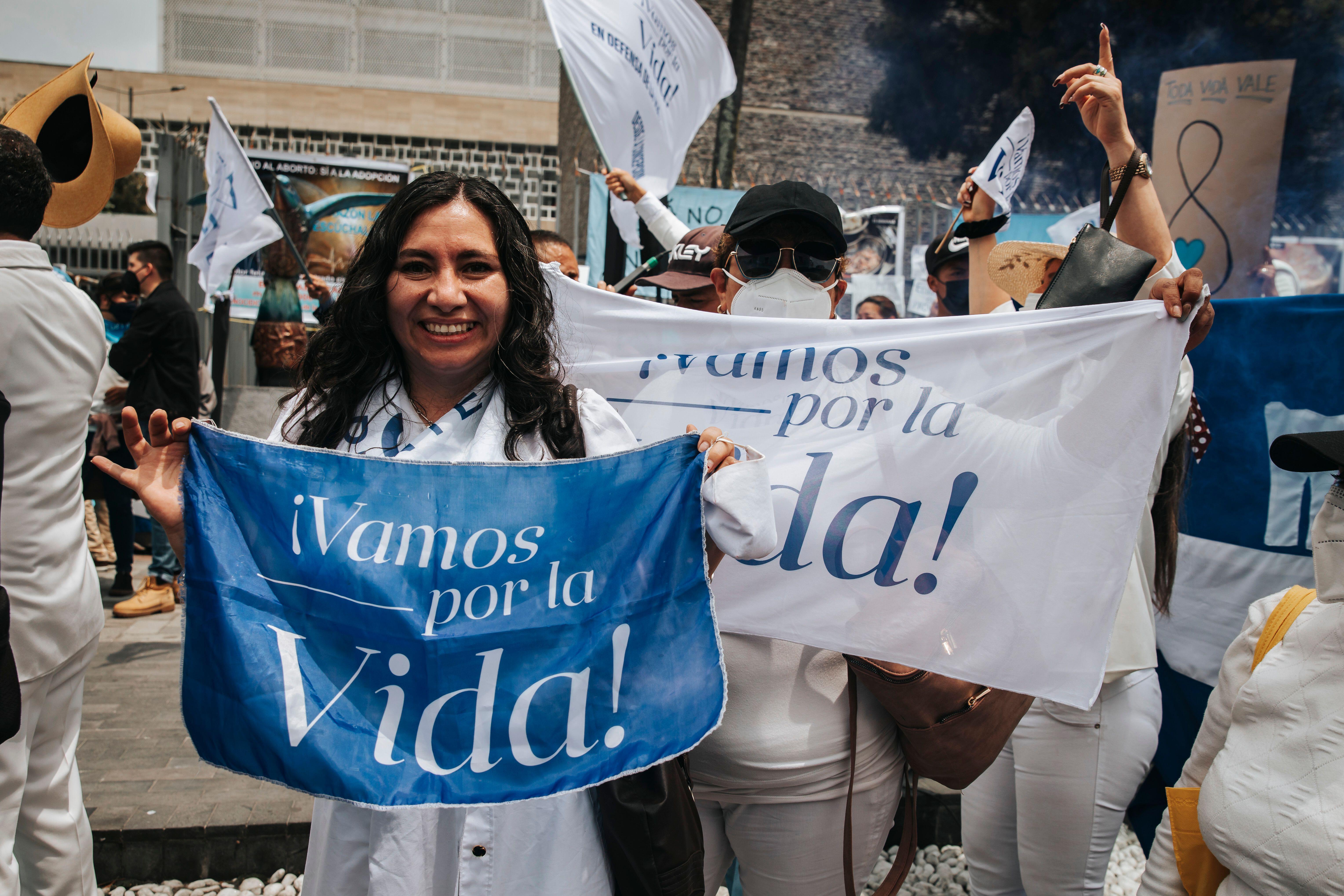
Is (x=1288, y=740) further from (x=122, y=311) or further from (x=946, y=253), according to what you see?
(x=122, y=311)

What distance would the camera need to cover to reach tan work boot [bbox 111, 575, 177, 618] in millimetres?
5656

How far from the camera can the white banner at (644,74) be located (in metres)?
4.56

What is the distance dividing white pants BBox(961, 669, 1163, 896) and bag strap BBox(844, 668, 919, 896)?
1.21ft

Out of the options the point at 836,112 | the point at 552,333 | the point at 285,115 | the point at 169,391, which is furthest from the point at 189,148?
the point at 285,115

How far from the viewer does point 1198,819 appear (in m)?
1.74

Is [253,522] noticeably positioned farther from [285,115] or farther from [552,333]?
[285,115]

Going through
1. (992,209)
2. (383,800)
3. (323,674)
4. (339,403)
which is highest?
(992,209)

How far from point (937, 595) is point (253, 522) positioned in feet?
4.40

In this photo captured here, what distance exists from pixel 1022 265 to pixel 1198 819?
1384mm

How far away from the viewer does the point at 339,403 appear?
66.1 inches

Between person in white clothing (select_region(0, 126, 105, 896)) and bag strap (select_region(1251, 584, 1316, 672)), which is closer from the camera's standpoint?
bag strap (select_region(1251, 584, 1316, 672))

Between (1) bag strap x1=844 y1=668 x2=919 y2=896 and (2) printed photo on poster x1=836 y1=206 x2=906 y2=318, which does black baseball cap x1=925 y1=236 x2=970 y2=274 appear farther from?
(2) printed photo on poster x1=836 y1=206 x2=906 y2=318

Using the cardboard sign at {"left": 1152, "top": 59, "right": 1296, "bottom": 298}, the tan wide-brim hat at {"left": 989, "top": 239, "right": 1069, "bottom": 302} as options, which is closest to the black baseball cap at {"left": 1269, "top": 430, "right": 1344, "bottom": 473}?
the tan wide-brim hat at {"left": 989, "top": 239, "right": 1069, "bottom": 302}

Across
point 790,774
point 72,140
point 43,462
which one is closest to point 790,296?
point 790,774
